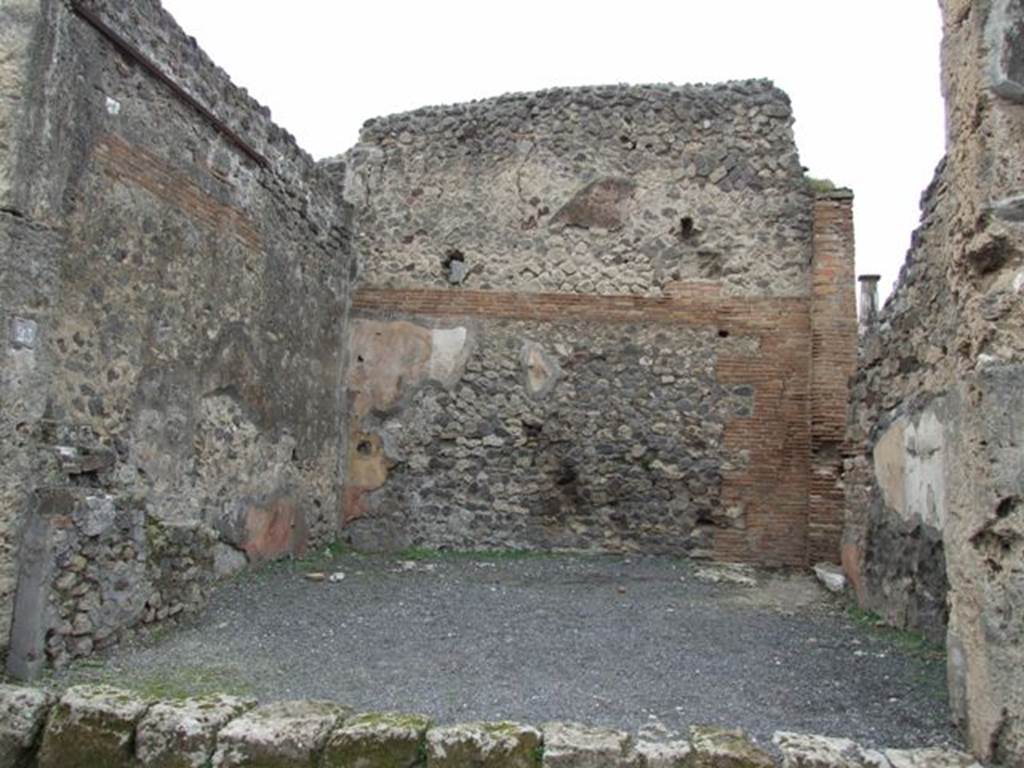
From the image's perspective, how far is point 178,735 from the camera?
114 inches

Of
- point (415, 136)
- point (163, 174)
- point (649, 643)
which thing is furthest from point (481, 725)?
point (415, 136)

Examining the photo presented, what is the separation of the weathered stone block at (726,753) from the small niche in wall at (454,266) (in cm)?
615

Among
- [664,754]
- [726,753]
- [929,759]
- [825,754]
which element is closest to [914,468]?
[929,759]

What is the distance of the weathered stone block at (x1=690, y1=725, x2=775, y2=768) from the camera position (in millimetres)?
2660

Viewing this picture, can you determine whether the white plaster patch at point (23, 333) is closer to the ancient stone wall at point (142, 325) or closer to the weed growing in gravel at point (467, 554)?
the ancient stone wall at point (142, 325)

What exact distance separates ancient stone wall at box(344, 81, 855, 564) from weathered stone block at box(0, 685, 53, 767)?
5.06m

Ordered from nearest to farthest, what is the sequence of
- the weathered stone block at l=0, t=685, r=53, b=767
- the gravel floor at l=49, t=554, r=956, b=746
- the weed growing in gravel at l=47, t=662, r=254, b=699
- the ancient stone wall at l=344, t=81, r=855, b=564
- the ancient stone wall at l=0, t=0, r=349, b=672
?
the weathered stone block at l=0, t=685, r=53, b=767 → the gravel floor at l=49, t=554, r=956, b=746 → the weed growing in gravel at l=47, t=662, r=254, b=699 → the ancient stone wall at l=0, t=0, r=349, b=672 → the ancient stone wall at l=344, t=81, r=855, b=564

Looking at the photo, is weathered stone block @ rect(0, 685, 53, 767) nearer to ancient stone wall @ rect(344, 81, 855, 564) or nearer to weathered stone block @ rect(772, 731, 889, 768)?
weathered stone block @ rect(772, 731, 889, 768)

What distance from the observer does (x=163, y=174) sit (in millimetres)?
5445

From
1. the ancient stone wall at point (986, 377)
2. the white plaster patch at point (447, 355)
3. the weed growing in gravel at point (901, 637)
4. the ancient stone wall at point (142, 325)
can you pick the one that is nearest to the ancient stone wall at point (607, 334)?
the white plaster patch at point (447, 355)

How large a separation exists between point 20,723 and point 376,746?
1264mm

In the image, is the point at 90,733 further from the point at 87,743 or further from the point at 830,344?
the point at 830,344

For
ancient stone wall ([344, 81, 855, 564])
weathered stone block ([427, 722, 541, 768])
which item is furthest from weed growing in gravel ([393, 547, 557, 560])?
weathered stone block ([427, 722, 541, 768])

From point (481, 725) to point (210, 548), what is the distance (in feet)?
8.25
